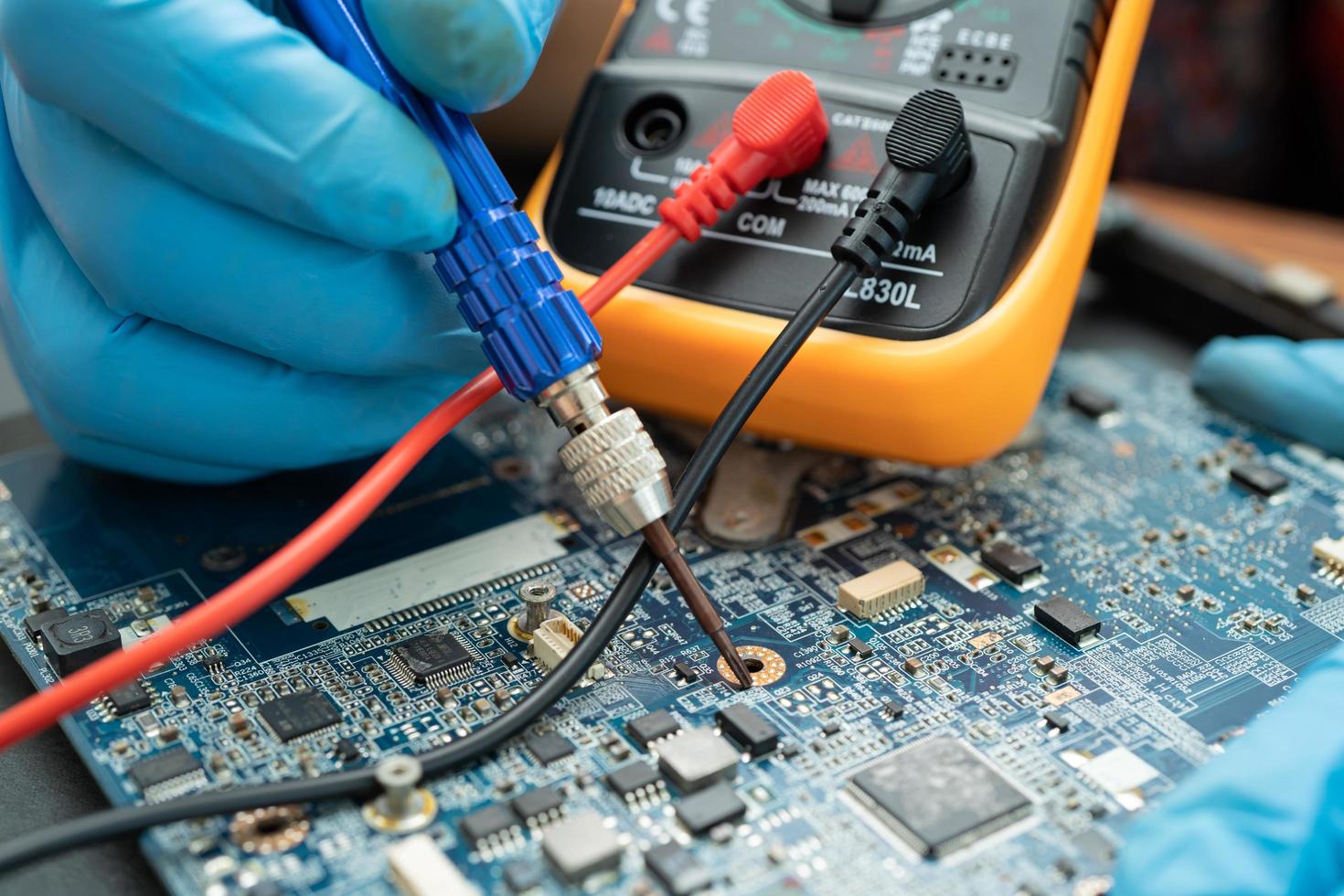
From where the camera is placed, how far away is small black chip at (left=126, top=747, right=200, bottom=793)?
1.03 m

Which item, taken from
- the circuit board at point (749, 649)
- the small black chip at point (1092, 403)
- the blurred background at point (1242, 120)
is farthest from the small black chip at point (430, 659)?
the blurred background at point (1242, 120)

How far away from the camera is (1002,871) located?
3.18 ft

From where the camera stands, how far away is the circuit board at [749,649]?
0.98m

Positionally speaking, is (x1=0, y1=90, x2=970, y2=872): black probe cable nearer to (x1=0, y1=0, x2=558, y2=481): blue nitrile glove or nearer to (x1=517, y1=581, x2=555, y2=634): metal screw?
(x1=517, y1=581, x2=555, y2=634): metal screw

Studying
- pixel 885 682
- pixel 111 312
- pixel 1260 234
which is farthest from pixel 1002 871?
pixel 1260 234

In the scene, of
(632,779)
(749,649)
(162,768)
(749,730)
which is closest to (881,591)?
(749,649)

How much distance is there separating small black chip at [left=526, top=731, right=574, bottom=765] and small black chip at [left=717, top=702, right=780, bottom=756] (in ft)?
0.43

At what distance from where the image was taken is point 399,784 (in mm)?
979

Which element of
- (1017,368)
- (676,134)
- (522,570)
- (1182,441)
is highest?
(676,134)

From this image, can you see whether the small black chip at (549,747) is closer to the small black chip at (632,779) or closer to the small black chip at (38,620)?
the small black chip at (632,779)

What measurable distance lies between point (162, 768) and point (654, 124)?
89 cm

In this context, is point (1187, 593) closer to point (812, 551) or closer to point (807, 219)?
point (812, 551)

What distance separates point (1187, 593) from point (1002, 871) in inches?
18.1

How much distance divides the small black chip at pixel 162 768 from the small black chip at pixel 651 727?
0.35m
